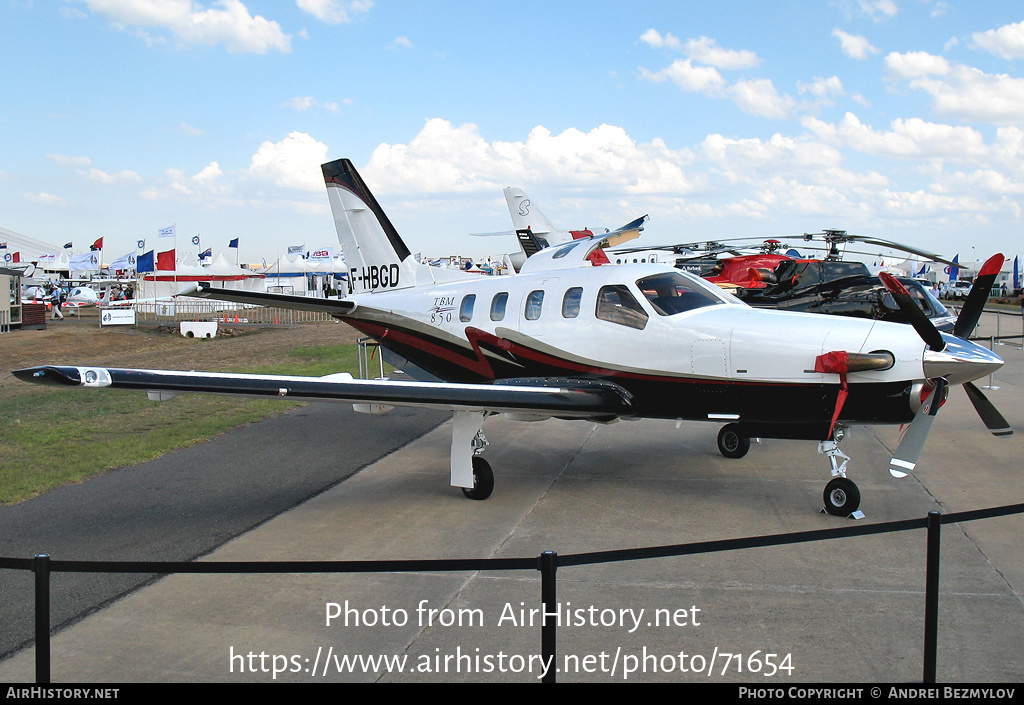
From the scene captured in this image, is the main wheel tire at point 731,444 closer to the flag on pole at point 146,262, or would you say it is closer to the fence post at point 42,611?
the fence post at point 42,611

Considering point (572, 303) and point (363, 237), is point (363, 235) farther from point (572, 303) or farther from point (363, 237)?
point (572, 303)

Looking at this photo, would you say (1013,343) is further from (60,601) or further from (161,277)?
(161,277)

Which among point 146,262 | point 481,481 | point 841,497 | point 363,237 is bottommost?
point 481,481

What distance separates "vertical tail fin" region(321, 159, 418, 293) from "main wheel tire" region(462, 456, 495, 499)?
502cm

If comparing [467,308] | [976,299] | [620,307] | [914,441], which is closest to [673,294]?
[620,307]

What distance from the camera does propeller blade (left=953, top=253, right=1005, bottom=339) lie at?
26.9ft

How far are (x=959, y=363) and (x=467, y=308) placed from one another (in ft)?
18.6

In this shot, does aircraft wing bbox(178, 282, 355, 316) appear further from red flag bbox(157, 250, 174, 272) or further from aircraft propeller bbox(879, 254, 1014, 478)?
red flag bbox(157, 250, 174, 272)

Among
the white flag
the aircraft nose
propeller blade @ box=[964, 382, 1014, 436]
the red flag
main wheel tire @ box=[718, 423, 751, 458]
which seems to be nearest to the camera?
the aircraft nose

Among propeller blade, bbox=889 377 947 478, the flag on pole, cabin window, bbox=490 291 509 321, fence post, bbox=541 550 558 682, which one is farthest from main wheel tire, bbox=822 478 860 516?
the flag on pole

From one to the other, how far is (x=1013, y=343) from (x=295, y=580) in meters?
28.1

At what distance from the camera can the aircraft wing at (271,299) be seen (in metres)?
8.47

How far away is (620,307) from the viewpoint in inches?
342
